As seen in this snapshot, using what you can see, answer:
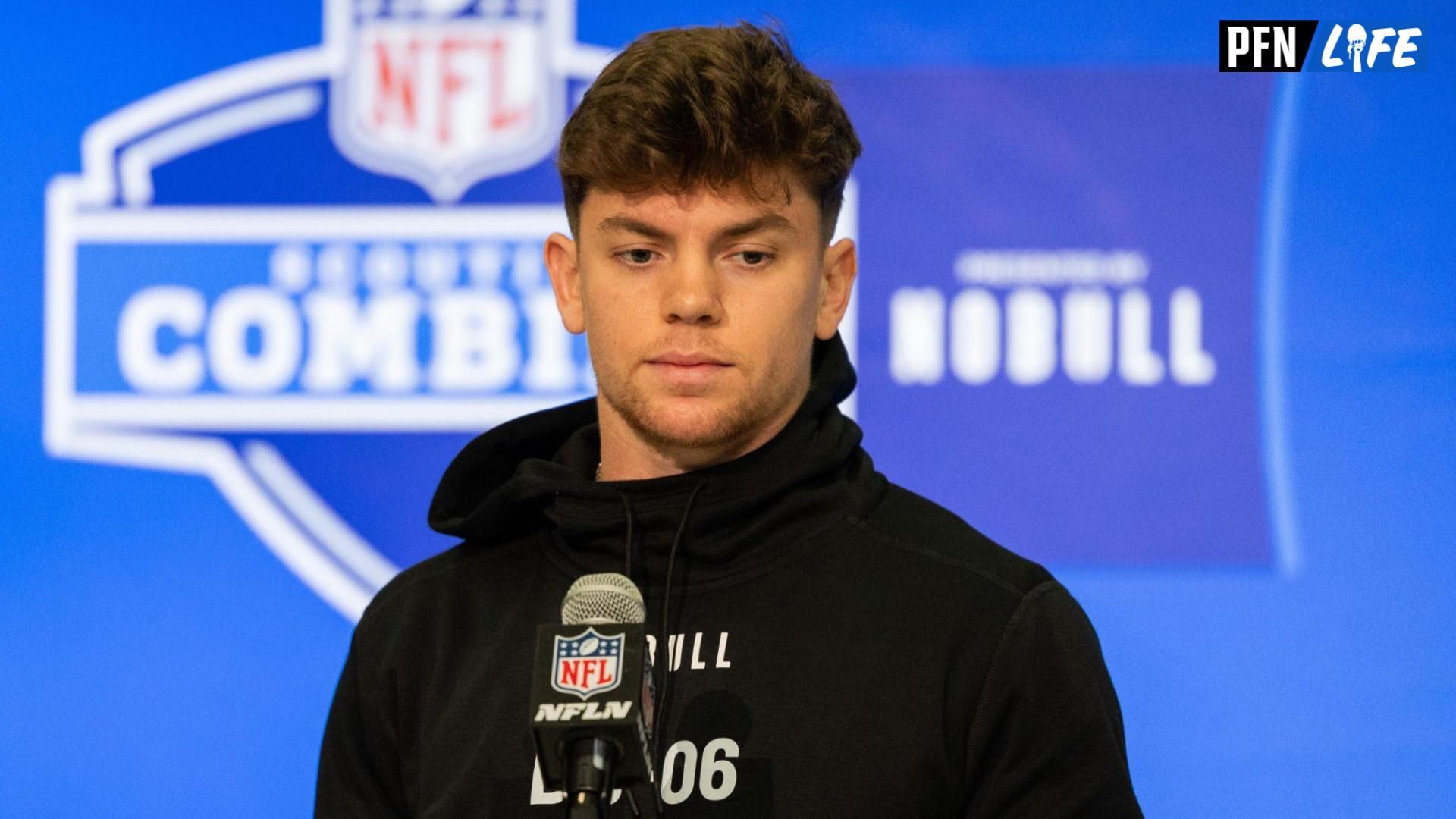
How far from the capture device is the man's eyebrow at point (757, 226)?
4.34 ft

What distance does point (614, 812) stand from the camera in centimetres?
127

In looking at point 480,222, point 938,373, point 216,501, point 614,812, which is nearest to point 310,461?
point 216,501

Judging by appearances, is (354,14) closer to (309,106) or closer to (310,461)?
(309,106)

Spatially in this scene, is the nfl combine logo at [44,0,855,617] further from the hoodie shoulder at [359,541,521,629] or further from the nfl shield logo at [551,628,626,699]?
the nfl shield logo at [551,628,626,699]

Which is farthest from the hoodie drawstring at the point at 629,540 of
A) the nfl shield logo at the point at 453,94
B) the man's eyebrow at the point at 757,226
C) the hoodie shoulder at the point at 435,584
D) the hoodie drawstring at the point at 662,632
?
the nfl shield logo at the point at 453,94

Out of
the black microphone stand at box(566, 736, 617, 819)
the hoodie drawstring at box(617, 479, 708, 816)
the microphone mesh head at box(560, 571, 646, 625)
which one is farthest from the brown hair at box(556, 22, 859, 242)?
the black microphone stand at box(566, 736, 617, 819)

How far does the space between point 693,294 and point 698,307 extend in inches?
0.5

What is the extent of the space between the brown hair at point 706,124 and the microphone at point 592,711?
0.45 m

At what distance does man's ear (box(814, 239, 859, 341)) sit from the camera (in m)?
1.47

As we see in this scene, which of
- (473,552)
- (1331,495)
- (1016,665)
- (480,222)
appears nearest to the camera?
A: (1016,665)

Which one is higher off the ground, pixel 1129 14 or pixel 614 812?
pixel 1129 14

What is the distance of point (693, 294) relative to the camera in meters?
1.30

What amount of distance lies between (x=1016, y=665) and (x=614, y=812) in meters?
0.34

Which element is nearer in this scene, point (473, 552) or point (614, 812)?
point (614, 812)
